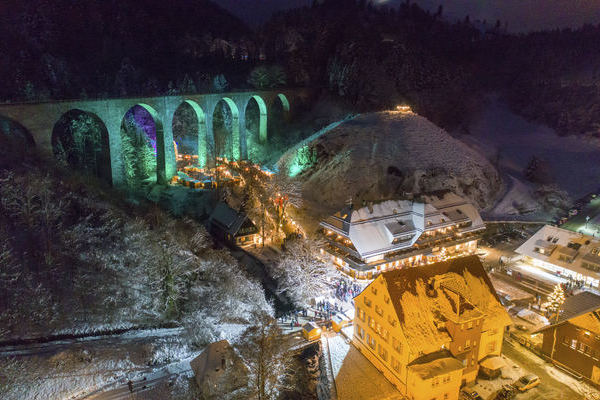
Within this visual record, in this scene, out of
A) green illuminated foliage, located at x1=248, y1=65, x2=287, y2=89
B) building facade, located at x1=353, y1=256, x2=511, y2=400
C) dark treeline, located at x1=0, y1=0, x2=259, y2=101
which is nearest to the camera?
building facade, located at x1=353, y1=256, x2=511, y2=400

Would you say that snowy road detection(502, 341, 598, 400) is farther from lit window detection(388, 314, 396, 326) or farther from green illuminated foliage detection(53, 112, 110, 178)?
green illuminated foliage detection(53, 112, 110, 178)

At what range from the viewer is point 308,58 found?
81.4m

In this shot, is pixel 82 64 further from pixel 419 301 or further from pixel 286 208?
pixel 419 301

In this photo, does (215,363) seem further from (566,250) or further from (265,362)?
(566,250)

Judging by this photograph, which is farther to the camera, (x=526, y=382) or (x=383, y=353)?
(x=383, y=353)

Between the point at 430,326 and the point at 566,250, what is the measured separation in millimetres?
22017

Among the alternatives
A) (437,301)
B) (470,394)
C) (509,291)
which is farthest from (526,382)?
(509,291)

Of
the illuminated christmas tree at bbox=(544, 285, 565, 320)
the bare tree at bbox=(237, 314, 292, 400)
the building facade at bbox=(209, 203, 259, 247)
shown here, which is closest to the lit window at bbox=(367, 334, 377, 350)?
the bare tree at bbox=(237, 314, 292, 400)

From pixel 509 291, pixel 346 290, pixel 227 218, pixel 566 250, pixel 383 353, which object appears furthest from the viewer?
pixel 227 218

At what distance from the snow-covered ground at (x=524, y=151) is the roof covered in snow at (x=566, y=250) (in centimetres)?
1643

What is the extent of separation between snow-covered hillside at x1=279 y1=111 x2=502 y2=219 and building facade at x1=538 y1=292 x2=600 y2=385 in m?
27.2

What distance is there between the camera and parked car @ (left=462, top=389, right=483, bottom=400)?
22328mm

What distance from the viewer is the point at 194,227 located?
36.5 meters

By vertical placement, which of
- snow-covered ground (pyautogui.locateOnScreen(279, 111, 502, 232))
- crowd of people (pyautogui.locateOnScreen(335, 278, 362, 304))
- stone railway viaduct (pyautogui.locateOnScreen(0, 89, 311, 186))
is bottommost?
crowd of people (pyautogui.locateOnScreen(335, 278, 362, 304))
